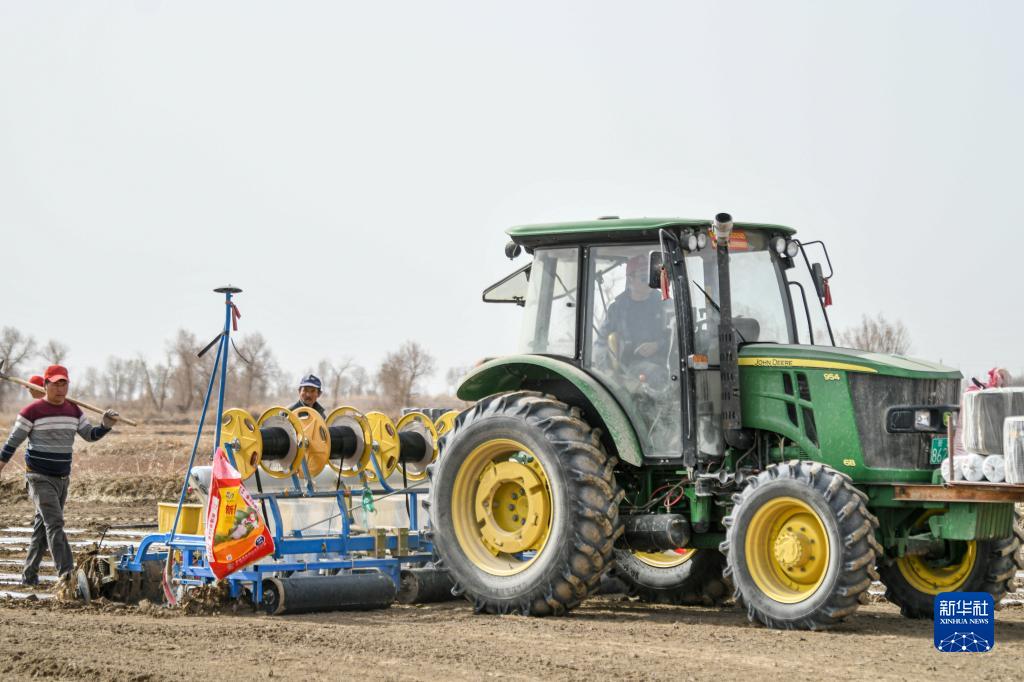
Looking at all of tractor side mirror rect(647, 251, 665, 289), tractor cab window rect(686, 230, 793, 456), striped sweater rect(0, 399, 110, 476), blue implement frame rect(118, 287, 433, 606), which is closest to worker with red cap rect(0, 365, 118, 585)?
striped sweater rect(0, 399, 110, 476)

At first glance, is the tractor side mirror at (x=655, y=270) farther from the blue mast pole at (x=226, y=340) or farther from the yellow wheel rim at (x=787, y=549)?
the blue mast pole at (x=226, y=340)

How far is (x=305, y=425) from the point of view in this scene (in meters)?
10.3

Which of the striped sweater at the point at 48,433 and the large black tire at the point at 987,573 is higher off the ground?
the striped sweater at the point at 48,433

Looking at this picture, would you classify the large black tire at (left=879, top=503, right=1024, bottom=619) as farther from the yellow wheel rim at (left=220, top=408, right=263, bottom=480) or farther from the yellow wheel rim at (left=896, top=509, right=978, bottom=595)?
the yellow wheel rim at (left=220, top=408, right=263, bottom=480)

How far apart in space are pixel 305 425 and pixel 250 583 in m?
1.55

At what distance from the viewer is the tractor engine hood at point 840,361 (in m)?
8.67

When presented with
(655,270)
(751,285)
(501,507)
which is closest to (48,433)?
Result: (501,507)

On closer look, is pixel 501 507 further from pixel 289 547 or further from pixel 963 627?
pixel 963 627

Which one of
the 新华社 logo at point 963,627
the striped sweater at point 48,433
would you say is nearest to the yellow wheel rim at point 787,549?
the 新华社 logo at point 963,627

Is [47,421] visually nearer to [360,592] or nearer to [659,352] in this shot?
[360,592]

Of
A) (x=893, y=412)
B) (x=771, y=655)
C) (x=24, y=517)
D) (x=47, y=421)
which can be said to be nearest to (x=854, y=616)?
(x=893, y=412)

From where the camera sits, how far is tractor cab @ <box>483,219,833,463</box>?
9.03m

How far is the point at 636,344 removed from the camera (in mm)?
9273

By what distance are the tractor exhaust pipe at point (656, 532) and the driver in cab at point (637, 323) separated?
1027 mm
